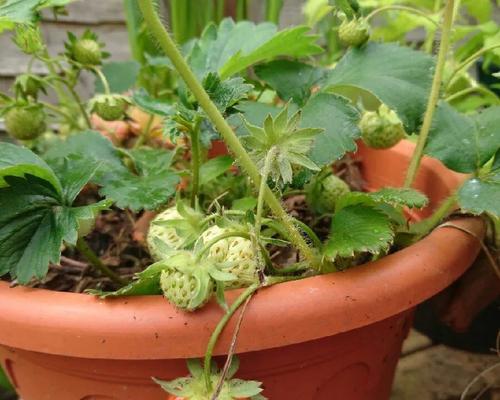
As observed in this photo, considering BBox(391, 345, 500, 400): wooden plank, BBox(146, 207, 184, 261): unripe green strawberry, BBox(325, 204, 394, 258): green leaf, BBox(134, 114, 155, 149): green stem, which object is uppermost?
BBox(325, 204, 394, 258): green leaf

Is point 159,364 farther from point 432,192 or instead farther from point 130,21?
point 130,21

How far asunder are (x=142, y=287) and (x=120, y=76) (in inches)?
19.9

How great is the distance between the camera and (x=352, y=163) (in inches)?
38.0

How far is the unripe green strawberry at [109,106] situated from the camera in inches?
30.2

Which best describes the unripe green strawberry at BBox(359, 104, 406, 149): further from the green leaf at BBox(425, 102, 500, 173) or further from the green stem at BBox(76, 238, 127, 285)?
the green stem at BBox(76, 238, 127, 285)

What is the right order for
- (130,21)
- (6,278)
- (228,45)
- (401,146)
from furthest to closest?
(130,21) → (401,146) → (228,45) → (6,278)

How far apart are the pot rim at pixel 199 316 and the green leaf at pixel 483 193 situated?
7 centimetres

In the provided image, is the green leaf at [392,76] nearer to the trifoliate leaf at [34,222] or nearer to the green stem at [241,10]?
the trifoliate leaf at [34,222]

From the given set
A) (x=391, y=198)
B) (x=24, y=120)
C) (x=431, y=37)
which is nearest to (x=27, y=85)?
(x=24, y=120)

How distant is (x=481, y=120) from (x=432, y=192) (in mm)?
159

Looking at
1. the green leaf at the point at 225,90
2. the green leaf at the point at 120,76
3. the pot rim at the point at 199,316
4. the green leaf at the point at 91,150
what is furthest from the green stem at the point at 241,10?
the pot rim at the point at 199,316

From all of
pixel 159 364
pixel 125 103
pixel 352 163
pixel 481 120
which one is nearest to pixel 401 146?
pixel 352 163

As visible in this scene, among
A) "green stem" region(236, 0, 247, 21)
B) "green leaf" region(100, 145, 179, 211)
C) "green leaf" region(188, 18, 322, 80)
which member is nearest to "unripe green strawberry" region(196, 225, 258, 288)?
"green leaf" region(100, 145, 179, 211)

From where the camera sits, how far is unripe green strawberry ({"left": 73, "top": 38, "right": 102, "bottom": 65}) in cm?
82
